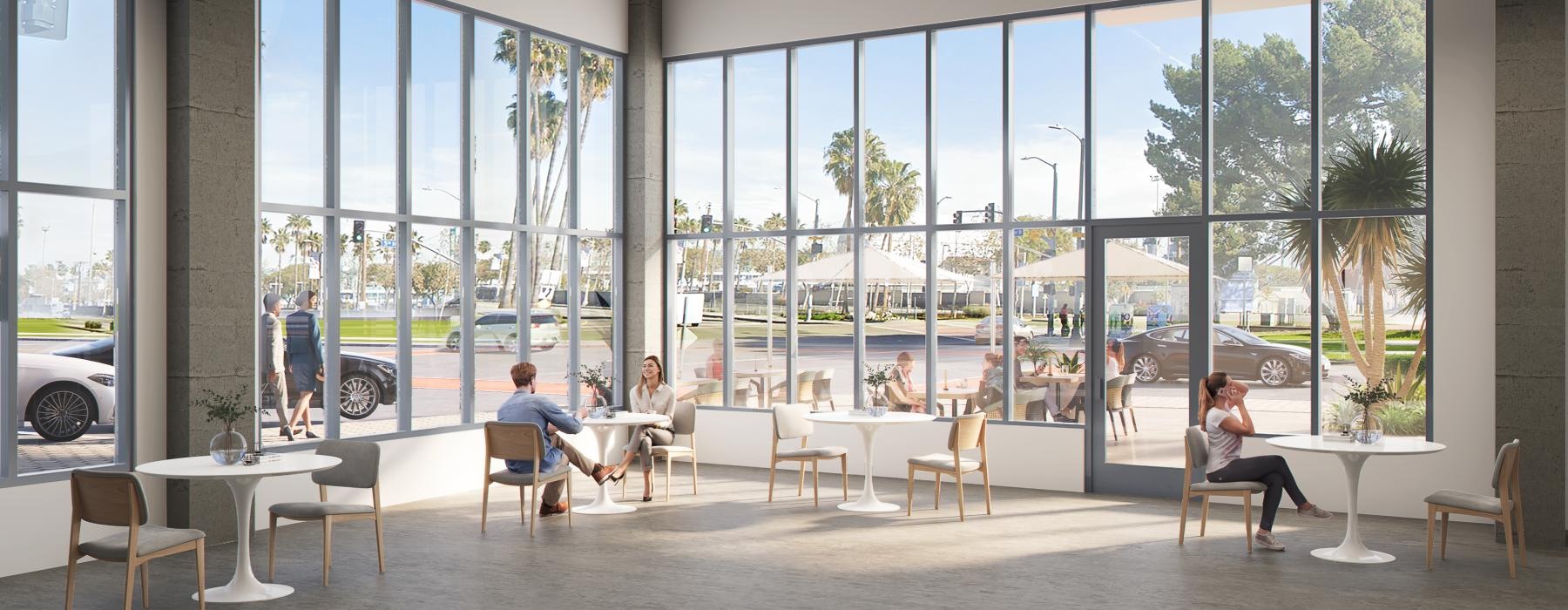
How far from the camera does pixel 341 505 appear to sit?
709 centimetres

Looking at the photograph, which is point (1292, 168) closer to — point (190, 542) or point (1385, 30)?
point (1385, 30)

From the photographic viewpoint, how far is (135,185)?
7930 mm

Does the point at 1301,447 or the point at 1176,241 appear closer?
the point at 1301,447

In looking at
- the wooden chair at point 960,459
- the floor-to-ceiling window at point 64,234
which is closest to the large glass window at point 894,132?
the wooden chair at point 960,459

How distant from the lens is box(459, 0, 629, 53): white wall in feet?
35.8

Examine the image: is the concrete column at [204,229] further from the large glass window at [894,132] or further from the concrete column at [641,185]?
the large glass window at [894,132]

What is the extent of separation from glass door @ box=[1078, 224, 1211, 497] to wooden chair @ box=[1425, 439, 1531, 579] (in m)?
2.76

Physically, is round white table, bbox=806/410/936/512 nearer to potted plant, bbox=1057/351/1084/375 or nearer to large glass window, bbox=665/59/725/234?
potted plant, bbox=1057/351/1084/375

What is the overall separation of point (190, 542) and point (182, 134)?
326 cm

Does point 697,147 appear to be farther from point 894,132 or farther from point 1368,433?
point 1368,433

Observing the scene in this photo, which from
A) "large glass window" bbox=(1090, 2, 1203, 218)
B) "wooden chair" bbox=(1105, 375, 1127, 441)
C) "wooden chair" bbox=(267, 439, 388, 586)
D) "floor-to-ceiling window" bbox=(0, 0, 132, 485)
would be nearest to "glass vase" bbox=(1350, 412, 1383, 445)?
"wooden chair" bbox=(1105, 375, 1127, 441)

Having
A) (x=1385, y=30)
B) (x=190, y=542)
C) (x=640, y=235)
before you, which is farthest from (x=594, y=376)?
(x=1385, y=30)

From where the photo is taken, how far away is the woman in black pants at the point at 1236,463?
7891mm

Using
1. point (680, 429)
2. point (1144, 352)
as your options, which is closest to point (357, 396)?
point (680, 429)
